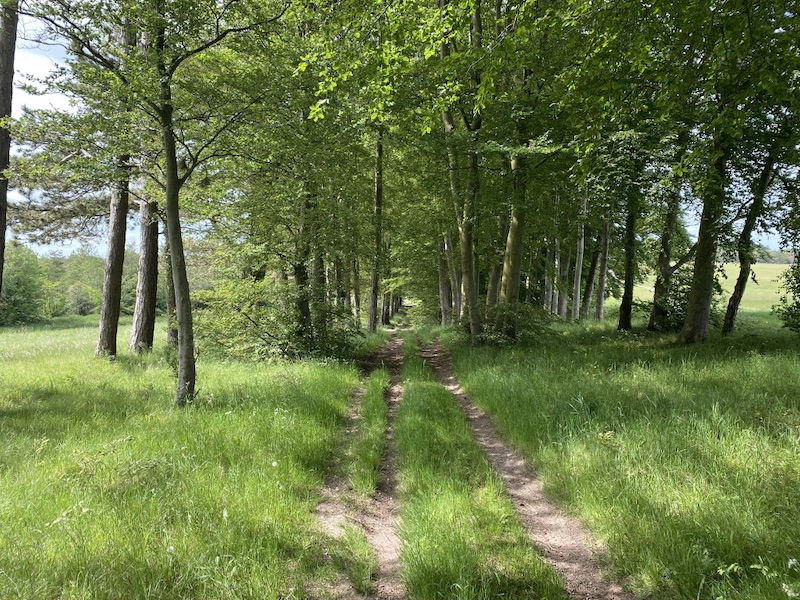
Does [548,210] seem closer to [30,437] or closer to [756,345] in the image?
[756,345]

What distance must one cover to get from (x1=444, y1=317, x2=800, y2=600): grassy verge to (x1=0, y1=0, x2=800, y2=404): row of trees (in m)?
3.15

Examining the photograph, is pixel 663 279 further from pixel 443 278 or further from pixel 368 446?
pixel 443 278

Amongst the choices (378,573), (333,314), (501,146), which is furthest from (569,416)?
(333,314)

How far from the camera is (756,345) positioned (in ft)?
32.0

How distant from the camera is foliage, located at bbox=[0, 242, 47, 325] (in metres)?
41.1

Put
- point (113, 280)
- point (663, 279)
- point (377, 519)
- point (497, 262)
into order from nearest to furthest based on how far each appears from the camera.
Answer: point (377, 519) → point (113, 280) → point (663, 279) → point (497, 262)

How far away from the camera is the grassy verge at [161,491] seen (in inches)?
113


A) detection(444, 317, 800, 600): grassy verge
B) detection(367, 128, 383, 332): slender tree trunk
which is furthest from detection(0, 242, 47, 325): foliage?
detection(444, 317, 800, 600): grassy verge

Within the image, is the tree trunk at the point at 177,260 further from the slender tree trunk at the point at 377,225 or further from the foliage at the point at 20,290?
the foliage at the point at 20,290

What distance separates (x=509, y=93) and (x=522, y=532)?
11.9m

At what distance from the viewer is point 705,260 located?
34.1ft

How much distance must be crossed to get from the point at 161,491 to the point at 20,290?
5283 cm

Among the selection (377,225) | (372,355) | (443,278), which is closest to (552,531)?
(372,355)

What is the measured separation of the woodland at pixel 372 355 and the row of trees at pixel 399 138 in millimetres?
74
